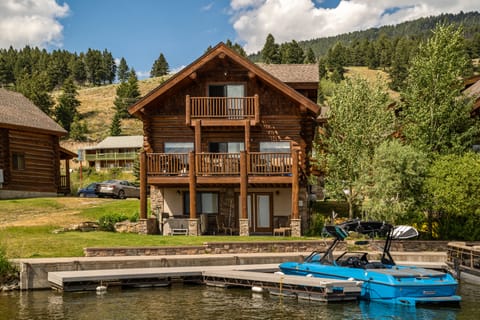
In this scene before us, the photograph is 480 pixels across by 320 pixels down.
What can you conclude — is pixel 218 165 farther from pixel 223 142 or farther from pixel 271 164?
pixel 271 164

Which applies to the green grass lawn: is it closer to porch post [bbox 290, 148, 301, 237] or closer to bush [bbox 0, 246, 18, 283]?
A: porch post [bbox 290, 148, 301, 237]

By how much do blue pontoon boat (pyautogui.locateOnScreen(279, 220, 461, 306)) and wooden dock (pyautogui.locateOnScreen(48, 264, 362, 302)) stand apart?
57 cm

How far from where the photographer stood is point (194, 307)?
1875cm

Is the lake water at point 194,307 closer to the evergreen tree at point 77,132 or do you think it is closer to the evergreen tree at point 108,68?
the evergreen tree at point 77,132

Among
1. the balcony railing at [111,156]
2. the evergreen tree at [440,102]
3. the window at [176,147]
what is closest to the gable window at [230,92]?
the window at [176,147]

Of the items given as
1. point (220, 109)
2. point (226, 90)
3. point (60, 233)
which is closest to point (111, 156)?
point (226, 90)

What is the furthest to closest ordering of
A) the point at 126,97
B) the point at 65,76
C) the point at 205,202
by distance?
the point at 65,76 → the point at 126,97 → the point at 205,202

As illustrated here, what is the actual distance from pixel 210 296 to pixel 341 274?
4509 millimetres

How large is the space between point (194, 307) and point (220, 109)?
16.9m

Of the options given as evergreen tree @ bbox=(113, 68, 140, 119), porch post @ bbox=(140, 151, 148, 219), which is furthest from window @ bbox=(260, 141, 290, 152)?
evergreen tree @ bbox=(113, 68, 140, 119)

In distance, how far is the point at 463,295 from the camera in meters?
20.8

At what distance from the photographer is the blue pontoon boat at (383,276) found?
18.8 meters

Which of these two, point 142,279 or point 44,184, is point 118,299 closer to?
point 142,279

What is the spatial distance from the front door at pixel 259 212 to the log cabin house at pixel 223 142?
2.2 inches
